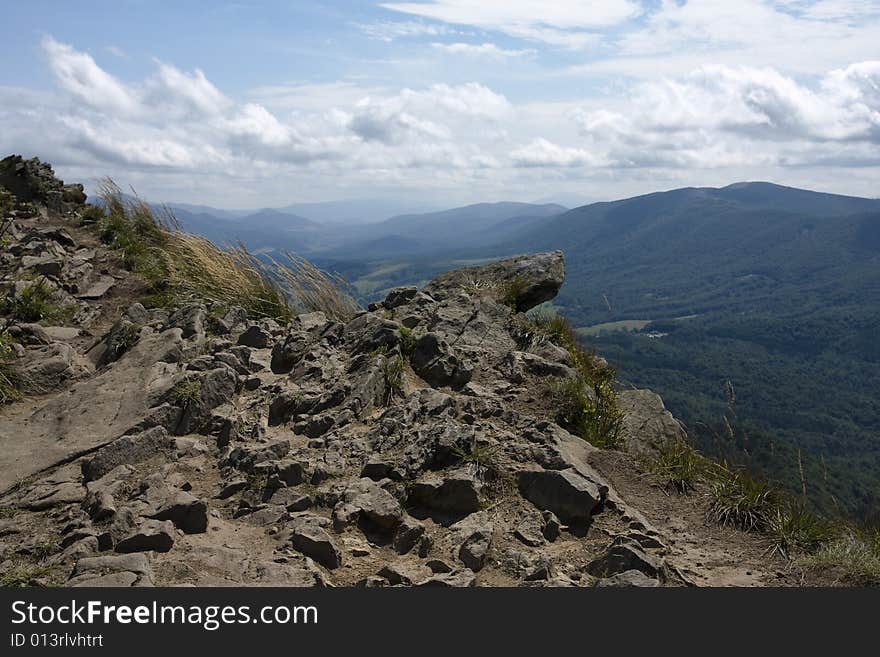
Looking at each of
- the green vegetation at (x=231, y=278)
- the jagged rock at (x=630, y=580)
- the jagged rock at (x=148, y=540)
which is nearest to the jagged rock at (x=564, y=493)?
the jagged rock at (x=630, y=580)

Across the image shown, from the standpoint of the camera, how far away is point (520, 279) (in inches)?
389

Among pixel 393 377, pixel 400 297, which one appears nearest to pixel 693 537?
pixel 393 377

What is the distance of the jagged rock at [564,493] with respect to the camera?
213 inches

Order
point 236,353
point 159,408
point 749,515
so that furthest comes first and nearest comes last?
1. point 236,353
2. point 159,408
3. point 749,515

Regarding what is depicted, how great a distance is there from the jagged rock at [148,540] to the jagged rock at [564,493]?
2.97 meters

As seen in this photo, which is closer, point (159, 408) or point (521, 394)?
point (159, 408)

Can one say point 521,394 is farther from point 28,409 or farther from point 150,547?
point 28,409

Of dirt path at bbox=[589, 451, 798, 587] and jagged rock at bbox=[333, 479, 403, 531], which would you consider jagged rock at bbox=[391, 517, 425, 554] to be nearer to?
jagged rock at bbox=[333, 479, 403, 531]

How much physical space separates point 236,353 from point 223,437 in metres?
1.72

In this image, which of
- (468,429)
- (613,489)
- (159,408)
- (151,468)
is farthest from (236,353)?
(613,489)

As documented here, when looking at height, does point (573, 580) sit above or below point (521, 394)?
below

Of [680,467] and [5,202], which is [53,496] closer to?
[680,467]

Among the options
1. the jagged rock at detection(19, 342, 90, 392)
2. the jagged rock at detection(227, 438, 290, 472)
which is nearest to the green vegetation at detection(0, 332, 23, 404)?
the jagged rock at detection(19, 342, 90, 392)

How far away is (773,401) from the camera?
6058 inches
